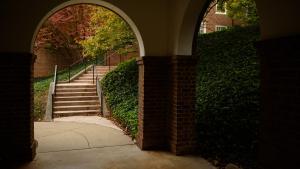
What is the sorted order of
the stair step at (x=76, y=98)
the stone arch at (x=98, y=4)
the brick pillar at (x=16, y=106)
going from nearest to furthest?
the brick pillar at (x=16, y=106) < the stone arch at (x=98, y=4) < the stair step at (x=76, y=98)

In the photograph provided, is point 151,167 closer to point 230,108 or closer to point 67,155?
point 67,155

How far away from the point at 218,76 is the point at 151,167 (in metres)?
5.27

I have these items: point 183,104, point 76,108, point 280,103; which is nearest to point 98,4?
point 183,104

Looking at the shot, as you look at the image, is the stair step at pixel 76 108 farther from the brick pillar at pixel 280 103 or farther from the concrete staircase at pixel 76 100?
the brick pillar at pixel 280 103

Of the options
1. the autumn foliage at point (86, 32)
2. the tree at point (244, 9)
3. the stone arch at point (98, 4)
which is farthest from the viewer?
the tree at point (244, 9)

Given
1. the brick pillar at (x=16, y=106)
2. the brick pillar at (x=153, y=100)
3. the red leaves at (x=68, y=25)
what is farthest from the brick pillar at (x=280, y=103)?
the red leaves at (x=68, y=25)

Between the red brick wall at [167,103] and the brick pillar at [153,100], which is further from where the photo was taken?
the brick pillar at [153,100]

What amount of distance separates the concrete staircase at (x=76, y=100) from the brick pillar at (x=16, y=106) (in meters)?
6.16

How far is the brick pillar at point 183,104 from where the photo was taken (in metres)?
6.80

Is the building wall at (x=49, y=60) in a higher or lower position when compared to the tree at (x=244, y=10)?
lower

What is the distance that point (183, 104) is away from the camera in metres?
6.86

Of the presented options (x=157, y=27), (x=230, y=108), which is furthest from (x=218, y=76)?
(x=157, y=27)

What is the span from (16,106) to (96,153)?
1976 mm

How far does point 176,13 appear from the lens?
6.80 m
